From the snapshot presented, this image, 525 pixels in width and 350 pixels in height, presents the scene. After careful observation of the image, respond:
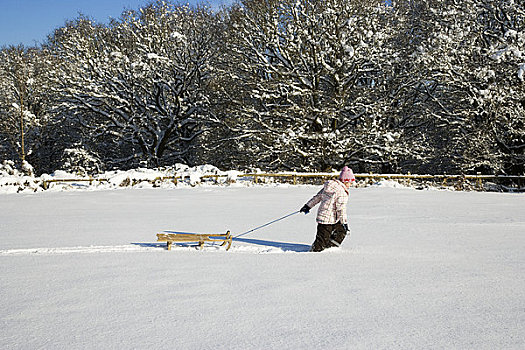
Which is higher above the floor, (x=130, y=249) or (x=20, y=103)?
(x=20, y=103)

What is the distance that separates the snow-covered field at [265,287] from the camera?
3453mm

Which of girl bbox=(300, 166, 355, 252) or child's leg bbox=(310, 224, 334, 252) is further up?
girl bbox=(300, 166, 355, 252)

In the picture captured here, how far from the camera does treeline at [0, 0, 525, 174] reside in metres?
20.7

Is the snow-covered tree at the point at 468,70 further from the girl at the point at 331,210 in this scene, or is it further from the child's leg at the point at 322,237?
the child's leg at the point at 322,237

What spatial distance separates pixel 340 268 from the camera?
227 inches

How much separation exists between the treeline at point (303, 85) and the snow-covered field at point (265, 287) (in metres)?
11.8

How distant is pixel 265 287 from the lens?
15.9 feet

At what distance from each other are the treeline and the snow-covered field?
38.8 ft

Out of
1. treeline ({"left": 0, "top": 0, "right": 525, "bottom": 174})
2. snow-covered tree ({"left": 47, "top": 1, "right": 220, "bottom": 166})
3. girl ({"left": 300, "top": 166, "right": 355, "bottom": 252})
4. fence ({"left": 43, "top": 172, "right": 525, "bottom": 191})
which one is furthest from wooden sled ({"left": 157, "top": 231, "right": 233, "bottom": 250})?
snow-covered tree ({"left": 47, "top": 1, "right": 220, "bottom": 166})

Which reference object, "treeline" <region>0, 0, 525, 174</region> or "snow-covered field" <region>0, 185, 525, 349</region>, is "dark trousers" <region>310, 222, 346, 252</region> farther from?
"treeline" <region>0, 0, 525, 174</region>

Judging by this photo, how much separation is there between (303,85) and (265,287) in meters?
18.2

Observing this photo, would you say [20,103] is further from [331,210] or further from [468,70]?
[331,210]

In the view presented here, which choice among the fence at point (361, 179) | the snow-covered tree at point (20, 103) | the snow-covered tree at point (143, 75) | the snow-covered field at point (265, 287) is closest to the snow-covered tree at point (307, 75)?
the fence at point (361, 179)

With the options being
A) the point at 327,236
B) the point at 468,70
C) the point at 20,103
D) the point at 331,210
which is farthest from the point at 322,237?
the point at 20,103
